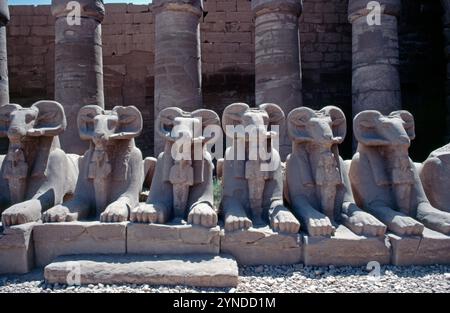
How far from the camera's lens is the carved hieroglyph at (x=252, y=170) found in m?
4.17

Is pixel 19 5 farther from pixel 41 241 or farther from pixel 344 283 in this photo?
pixel 344 283

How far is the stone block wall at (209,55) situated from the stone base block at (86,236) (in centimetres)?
931

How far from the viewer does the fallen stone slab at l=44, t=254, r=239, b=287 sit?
343 cm

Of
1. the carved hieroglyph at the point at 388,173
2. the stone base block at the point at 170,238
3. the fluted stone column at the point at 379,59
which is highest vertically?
the fluted stone column at the point at 379,59

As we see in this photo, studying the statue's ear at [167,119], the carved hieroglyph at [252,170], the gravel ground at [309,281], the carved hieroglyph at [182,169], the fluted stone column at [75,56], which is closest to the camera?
the gravel ground at [309,281]

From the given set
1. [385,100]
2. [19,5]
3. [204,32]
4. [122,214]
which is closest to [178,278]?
[122,214]

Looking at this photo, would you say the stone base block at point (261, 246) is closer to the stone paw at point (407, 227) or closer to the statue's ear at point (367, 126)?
the stone paw at point (407, 227)

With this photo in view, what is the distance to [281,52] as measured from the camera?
8844 mm

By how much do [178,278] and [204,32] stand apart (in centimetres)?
1105

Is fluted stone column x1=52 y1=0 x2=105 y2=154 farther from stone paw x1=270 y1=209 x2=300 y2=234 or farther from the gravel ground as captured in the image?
stone paw x1=270 y1=209 x2=300 y2=234

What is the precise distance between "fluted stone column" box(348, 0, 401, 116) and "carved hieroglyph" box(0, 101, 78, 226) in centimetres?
664

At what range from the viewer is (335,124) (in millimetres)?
4430

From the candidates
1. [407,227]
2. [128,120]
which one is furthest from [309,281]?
[128,120]

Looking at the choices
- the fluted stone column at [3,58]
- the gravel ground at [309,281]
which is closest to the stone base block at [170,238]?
the gravel ground at [309,281]
